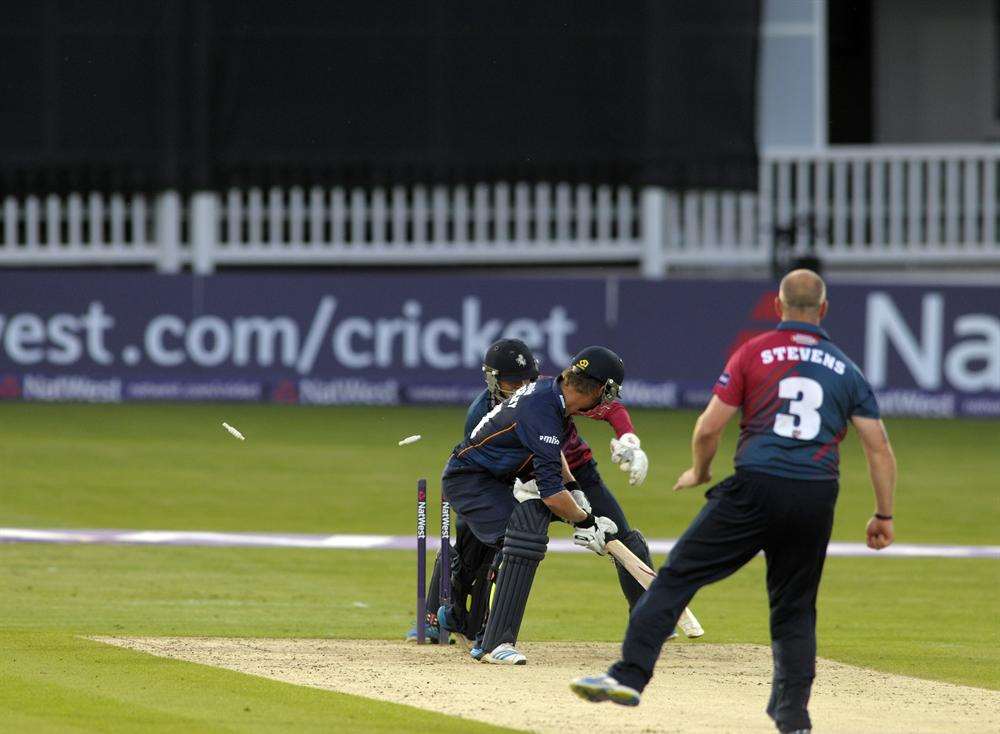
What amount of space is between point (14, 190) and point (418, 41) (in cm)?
566

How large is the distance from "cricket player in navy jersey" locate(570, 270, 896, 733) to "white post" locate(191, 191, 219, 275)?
18.1 metres

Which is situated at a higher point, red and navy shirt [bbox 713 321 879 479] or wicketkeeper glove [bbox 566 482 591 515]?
red and navy shirt [bbox 713 321 879 479]

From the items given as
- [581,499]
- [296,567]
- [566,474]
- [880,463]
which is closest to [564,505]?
[566,474]

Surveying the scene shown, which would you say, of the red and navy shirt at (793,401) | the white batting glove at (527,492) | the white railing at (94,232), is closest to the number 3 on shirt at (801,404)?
the red and navy shirt at (793,401)

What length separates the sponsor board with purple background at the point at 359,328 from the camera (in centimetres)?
2350

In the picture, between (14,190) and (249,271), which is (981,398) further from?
(14,190)

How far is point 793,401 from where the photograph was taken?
328 inches

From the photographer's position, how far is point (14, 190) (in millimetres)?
26094

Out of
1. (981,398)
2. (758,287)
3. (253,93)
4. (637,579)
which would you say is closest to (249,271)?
(253,93)

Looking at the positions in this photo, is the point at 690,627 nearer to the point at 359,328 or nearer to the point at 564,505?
the point at 564,505

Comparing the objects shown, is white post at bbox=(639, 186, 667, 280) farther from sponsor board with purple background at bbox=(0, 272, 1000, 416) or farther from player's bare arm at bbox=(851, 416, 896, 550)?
player's bare arm at bbox=(851, 416, 896, 550)

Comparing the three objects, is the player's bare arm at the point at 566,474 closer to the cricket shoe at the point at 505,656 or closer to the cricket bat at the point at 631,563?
the cricket bat at the point at 631,563

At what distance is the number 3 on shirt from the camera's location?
831 centimetres

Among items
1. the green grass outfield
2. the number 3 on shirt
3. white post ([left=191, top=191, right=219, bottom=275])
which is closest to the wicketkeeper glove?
the green grass outfield
